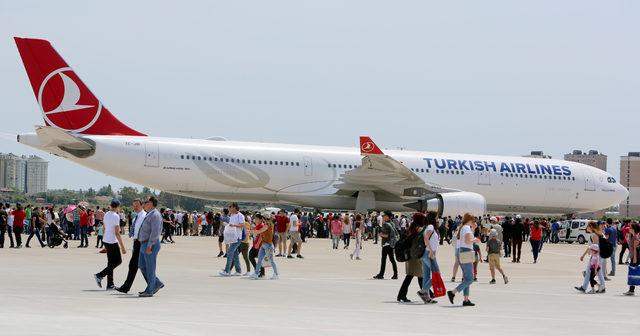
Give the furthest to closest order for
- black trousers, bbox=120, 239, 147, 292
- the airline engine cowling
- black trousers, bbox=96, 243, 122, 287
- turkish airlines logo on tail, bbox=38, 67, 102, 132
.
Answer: the airline engine cowling
turkish airlines logo on tail, bbox=38, 67, 102, 132
black trousers, bbox=96, 243, 122, 287
black trousers, bbox=120, 239, 147, 292

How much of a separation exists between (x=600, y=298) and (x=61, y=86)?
25.9 metres

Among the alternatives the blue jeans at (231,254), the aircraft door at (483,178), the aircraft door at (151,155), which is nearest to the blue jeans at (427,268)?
the blue jeans at (231,254)

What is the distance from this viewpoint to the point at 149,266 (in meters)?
14.5

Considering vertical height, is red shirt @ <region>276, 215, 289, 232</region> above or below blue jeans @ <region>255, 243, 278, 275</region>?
above

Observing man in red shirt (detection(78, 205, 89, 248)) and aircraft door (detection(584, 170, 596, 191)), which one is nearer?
man in red shirt (detection(78, 205, 89, 248))

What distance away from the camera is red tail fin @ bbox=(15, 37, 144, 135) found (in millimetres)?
36688

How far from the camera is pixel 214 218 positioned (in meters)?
43.7

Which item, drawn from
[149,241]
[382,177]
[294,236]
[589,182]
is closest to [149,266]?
[149,241]

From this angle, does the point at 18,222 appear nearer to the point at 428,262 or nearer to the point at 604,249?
the point at 428,262

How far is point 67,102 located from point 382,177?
12.4 metres

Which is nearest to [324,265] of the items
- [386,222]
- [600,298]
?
[386,222]

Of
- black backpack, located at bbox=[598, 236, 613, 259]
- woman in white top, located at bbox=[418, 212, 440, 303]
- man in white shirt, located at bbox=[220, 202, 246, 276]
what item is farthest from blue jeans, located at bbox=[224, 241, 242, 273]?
black backpack, located at bbox=[598, 236, 613, 259]

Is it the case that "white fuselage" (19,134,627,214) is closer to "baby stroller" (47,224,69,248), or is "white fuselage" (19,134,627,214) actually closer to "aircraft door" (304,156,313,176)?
"aircraft door" (304,156,313,176)

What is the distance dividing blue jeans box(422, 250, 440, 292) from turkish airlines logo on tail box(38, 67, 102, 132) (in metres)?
25.3
